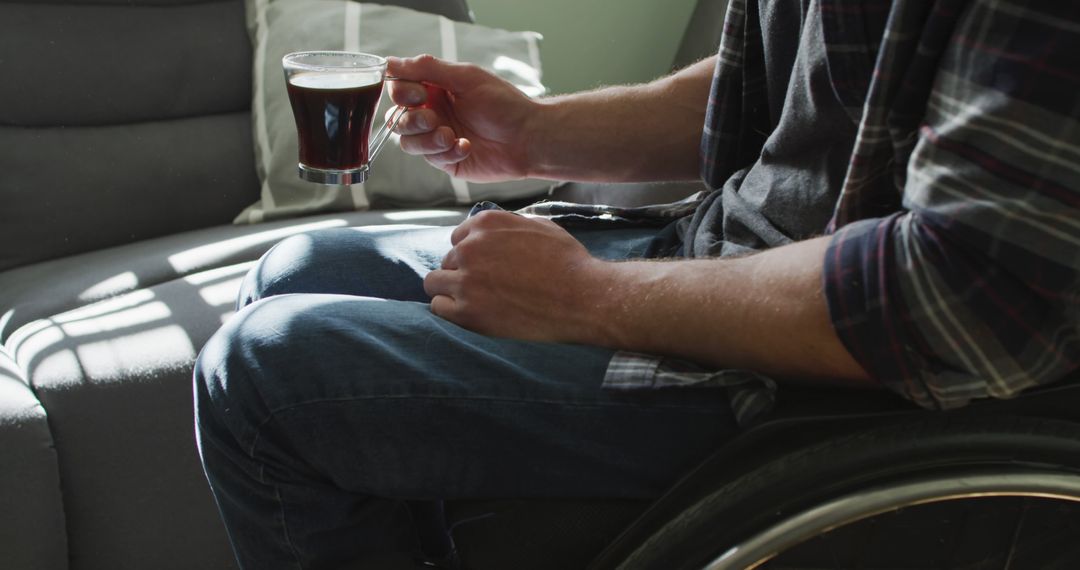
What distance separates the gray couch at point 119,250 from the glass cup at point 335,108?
42 centimetres

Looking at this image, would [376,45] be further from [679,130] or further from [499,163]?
[679,130]

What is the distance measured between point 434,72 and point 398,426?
539 millimetres

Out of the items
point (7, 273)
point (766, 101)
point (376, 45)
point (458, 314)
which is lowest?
point (7, 273)

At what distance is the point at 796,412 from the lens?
744 mm

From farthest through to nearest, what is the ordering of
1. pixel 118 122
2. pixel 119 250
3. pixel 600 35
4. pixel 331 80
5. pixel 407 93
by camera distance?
pixel 600 35 → pixel 118 122 → pixel 119 250 → pixel 407 93 → pixel 331 80

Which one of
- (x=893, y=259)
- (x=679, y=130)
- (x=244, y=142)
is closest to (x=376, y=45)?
(x=244, y=142)

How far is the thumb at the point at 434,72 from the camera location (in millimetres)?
1183

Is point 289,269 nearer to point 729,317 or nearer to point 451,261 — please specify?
point 451,261

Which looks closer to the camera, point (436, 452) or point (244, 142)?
point (436, 452)

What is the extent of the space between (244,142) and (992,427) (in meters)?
1.64

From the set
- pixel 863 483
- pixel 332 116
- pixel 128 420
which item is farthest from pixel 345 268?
pixel 863 483

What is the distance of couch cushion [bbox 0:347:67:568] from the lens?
122 centimetres

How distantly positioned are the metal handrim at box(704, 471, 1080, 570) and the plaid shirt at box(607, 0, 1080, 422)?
6cm

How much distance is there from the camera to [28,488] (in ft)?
4.06
